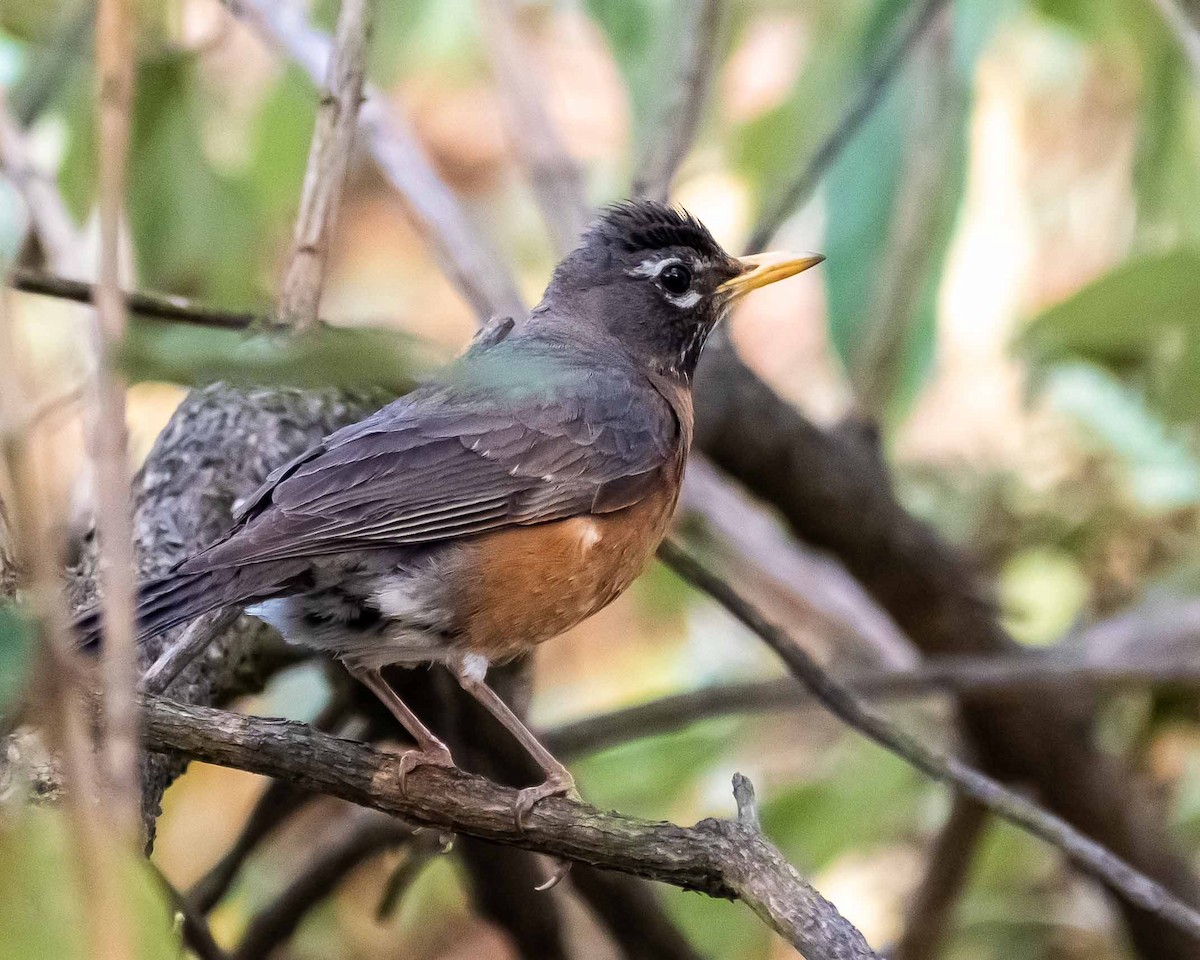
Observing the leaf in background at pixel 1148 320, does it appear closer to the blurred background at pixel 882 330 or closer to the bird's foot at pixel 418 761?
the blurred background at pixel 882 330

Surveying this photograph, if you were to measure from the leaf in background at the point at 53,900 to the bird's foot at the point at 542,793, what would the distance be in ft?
3.58

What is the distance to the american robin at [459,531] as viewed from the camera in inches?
95.7

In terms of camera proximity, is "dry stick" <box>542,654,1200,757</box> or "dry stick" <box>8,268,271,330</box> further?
"dry stick" <box>542,654,1200,757</box>

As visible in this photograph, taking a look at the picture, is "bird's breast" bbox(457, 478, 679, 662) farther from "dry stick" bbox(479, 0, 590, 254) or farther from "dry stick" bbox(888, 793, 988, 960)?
"dry stick" bbox(888, 793, 988, 960)

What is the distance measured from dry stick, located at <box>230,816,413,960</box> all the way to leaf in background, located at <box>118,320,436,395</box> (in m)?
2.64

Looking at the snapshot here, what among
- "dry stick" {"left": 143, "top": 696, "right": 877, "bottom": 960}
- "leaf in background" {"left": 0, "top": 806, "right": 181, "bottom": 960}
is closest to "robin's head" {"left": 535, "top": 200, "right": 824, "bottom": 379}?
"dry stick" {"left": 143, "top": 696, "right": 877, "bottom": 960}

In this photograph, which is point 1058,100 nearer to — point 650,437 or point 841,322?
point 841,322

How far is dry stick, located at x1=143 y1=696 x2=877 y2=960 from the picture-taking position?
1.81 m

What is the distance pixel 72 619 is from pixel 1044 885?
162 inches

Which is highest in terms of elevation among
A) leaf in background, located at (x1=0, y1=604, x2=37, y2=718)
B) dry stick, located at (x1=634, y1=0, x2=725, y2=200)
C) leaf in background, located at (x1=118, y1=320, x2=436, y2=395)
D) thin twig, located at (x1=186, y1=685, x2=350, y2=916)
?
dry stick, located at (x1=634, y1=0, x2=725, y2=200)

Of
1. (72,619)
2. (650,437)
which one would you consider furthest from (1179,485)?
(72,619)

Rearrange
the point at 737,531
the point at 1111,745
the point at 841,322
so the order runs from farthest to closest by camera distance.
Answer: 1. the point at 1111,745
2. the point at 737,531
3. the point at 841,322

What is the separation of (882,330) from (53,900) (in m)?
3.34

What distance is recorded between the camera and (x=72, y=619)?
2062 millimetres
